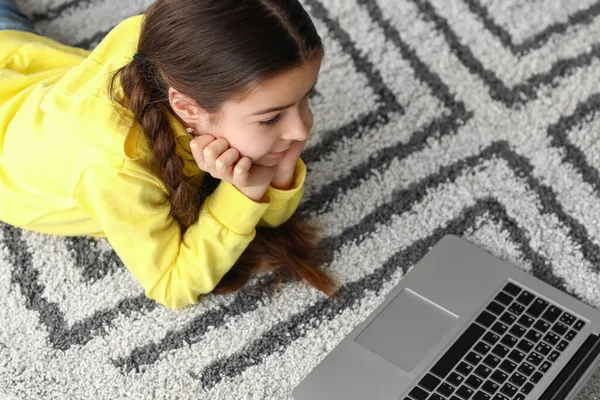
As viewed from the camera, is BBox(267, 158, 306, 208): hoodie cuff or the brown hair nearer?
the brown hair

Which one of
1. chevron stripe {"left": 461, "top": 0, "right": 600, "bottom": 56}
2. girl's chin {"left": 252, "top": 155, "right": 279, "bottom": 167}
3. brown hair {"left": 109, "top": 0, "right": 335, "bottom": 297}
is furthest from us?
chevron stripe {"left": 461, "top": 0, "right": 600, "bottom": 56}

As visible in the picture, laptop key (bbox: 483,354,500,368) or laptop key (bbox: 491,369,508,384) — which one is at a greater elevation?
laptop key (bbox: 483,354,500,368)

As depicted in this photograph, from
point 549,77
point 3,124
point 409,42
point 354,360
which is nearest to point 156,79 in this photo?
point 3,124

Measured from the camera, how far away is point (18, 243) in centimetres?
98

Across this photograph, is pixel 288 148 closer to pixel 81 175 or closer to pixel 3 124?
pixel 81 175

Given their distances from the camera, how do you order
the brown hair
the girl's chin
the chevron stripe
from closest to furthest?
the brown hair
the girl's chin
the chevron stripe

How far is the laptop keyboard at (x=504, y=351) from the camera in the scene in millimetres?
784

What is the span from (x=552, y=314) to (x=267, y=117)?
1.19 feet

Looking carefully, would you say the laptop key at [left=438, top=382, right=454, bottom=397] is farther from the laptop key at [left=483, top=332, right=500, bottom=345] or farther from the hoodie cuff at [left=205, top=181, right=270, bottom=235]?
the hoodie cuff at [left=205, top=181, right=270, bottom=235]

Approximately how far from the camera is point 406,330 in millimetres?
835

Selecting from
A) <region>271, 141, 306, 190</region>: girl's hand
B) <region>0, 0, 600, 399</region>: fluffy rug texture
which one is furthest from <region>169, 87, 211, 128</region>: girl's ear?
<region>0, 0, 600, 399</region>: fluffy rug texture

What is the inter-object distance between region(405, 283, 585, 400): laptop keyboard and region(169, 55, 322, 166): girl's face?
27 cm

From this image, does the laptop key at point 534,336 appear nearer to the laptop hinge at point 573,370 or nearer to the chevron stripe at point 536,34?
the laptop hinge at point 573,370

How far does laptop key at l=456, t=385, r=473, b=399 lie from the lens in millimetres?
780
